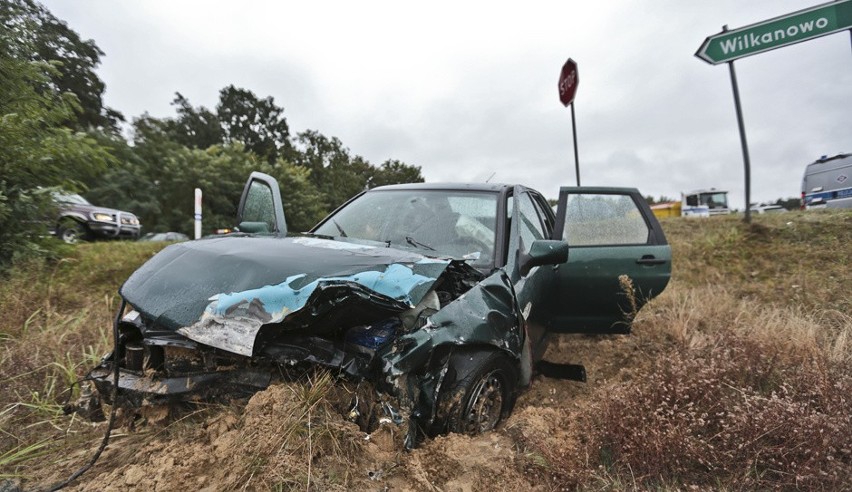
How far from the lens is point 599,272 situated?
3.42 metres

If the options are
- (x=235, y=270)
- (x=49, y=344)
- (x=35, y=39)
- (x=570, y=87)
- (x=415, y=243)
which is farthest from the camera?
(x=570, y=87)

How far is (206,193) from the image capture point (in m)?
18.6

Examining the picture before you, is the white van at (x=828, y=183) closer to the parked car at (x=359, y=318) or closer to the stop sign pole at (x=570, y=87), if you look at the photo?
the stop sign pole at (x=570, y=87)

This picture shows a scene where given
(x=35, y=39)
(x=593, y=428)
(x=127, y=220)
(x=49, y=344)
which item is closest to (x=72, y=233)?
(x=127, y=220)

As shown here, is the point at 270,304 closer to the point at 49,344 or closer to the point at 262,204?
the point at 262,204

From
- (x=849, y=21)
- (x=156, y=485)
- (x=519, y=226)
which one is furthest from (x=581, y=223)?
(x=849, y=21)

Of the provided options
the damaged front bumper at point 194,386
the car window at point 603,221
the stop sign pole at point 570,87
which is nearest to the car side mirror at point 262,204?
the damaged front bumper at point 194,386

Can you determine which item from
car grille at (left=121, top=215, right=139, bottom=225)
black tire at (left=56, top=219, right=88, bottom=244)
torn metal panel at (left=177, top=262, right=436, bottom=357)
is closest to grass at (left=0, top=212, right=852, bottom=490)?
torn metal panel at (left=177, top=262, right=436, bottom=357)

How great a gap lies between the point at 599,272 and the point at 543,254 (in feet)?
3.35

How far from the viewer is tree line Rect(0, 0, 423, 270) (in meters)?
4.50

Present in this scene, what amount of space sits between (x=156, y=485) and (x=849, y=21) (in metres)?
7.76

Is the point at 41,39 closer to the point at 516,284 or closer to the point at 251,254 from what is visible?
the point at 251,254

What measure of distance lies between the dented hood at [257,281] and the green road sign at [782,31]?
6063mm

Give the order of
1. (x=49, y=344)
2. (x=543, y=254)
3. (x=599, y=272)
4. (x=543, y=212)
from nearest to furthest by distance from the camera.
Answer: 1. (x=543, y=254)
2. (x=49, y=344)
3. (x=599, y=272)
4. (x=543, y=212)
